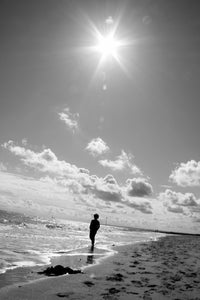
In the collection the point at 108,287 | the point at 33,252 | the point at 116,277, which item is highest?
the point at 33,252

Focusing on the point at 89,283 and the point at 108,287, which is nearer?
the point at 108,287

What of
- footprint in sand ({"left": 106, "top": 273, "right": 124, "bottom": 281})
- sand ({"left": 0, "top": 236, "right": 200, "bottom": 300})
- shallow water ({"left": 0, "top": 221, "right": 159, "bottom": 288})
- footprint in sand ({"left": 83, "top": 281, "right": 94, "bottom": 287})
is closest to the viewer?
sand ({"left": 0, "top": 236, "right": 200, "bottom": 300})

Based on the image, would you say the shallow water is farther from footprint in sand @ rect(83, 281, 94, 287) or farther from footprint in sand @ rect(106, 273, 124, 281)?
footprint in sand @ rect(106, 273, 124, 281)

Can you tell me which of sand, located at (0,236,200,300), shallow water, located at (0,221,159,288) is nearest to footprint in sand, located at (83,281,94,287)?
sand, located at (0,236,200,300)

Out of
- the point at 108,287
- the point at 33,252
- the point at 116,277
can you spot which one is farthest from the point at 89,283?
the point at 33,252

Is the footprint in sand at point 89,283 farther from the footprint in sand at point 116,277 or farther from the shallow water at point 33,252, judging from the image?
the shallow water at point 33,252

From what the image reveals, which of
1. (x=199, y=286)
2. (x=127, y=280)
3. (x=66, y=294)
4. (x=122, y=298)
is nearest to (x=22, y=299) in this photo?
(x=66, y=294)

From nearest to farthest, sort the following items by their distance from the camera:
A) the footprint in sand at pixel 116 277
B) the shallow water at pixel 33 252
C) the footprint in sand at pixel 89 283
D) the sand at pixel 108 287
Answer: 1. the sand at pixel 108 287
2. the footprint in sand at pixel 89 283
3. the footprint in sand at pixel 116 277
4. the shallow water at pixel 33 252

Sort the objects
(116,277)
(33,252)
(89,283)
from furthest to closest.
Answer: (33,252) → (116,277) → (89,283)

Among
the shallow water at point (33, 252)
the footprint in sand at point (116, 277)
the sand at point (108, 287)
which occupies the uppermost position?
the shallow water at point (33, 252)

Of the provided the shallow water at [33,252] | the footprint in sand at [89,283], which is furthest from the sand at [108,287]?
the shallow water at [33,252]

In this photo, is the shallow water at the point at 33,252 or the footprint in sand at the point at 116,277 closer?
the footprint in sand at the point at 116,277

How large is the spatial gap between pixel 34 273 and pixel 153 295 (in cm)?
379

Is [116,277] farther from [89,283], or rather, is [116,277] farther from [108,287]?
[108,287]
